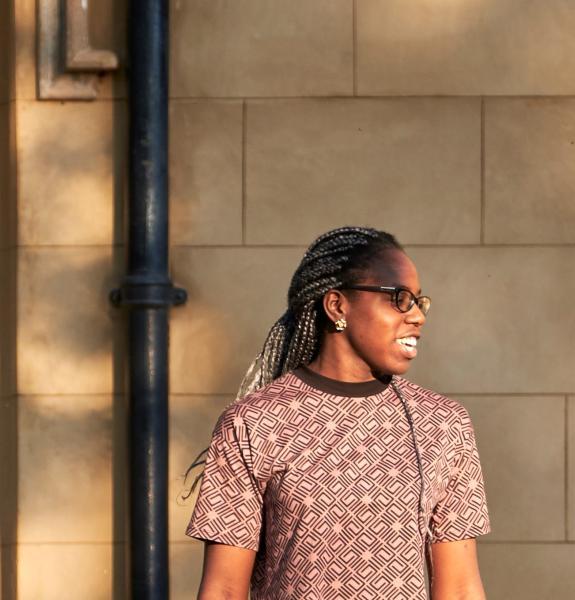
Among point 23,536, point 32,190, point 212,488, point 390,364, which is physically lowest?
point 23,536

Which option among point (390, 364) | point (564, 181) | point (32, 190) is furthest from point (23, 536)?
point (390, 364)

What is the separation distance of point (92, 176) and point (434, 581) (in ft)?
10.1

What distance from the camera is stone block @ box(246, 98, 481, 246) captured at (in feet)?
19.3

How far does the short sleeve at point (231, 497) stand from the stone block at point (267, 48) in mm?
2867

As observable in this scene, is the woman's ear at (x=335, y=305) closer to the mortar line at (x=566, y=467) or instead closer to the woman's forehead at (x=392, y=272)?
the woman's forehead at (x=392, y=272)

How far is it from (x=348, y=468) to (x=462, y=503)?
315 mm

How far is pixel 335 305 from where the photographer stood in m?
3.42

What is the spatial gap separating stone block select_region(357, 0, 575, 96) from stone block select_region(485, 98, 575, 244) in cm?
9

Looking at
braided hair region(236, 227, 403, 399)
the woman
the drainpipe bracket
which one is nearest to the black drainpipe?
the drainpipe bracket

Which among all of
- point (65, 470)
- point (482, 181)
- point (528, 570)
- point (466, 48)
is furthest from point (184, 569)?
point (466, 48)

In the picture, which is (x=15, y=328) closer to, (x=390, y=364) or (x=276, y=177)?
(x=276, y=177)

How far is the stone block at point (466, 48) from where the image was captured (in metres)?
5.89

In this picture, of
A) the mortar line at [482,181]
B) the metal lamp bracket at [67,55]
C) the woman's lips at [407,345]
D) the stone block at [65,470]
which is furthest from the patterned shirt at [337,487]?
the metal lamp bracket at [67,55]

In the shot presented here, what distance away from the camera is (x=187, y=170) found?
5953 millimetres
